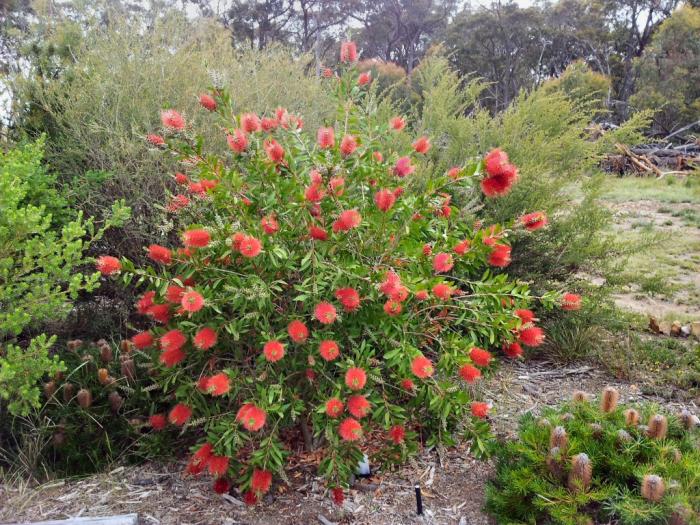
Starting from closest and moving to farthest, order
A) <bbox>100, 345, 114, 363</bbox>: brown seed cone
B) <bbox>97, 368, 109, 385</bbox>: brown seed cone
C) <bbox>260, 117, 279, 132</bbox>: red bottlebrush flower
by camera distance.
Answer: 1. <bbox>260, 117, 279, 132</bbox>: red bottlebrush flower
2. <bbox>97, 368, 109, 385</bbox>: brown seed cone
3. <bbox>100, 345, 114, 363</bbox>: brown seed cone

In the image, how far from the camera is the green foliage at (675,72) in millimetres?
20625

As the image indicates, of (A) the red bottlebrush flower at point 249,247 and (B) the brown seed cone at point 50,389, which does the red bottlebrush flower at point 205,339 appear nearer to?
(A) the red bottlebrush flower at point 249,247

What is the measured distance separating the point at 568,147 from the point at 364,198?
275 cm

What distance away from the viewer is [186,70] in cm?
421

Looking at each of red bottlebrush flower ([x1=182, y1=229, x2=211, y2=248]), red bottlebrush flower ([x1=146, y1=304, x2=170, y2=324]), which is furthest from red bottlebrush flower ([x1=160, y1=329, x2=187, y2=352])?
red bottlebrush flower ([x1=182, y1=229, x2=211, y2=248])

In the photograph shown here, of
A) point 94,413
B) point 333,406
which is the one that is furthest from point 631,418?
point 94,413

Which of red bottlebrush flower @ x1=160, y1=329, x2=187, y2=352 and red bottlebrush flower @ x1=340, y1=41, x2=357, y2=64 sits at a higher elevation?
red bottlebrush flower @ x1=340, y1=41, x2=357, y2=64

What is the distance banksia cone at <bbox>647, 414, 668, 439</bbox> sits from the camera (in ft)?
6.60

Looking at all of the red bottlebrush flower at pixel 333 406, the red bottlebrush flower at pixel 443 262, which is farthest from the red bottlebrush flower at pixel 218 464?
the red bottlebrush flower at pixel 443 262

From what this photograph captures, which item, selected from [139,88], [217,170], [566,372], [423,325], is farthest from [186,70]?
[566,372]

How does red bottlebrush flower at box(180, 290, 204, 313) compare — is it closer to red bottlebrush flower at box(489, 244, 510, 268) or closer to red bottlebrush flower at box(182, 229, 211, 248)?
red bottlebrush flower at box(182, 229, 211, 248)

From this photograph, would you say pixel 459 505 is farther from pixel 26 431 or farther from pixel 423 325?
pixel 26 431

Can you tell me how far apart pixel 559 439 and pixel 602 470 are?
0.21m

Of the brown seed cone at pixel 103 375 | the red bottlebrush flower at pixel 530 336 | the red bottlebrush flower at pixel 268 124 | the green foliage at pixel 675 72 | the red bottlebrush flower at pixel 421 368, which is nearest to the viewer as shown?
the red bottlebrush flower at pixel 421 368
